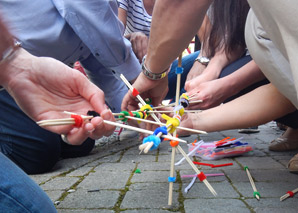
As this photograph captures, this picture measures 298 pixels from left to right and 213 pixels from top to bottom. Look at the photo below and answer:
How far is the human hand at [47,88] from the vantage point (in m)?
1.08

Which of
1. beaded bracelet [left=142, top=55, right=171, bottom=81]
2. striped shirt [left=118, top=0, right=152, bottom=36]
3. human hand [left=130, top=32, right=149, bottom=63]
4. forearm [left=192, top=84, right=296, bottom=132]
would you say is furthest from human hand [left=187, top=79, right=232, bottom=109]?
striped shirt [left=118, top=0, right=152, bottom=36]

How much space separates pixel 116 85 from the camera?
8.71 ft

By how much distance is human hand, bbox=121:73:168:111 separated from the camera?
1430 mm

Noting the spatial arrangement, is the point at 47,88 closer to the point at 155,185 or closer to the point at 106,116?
the point at 106,116

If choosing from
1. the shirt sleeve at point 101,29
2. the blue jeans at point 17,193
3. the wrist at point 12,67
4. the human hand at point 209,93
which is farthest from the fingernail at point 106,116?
the shirt sleeve at point 101,29

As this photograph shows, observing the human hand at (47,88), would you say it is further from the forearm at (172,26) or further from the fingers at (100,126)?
the forearm at (172,26)

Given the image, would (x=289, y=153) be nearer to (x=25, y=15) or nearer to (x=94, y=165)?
(x=94, y=165)

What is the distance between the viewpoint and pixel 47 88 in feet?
3.82

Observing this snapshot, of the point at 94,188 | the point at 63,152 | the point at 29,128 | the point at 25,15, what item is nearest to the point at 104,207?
the point at 94,188

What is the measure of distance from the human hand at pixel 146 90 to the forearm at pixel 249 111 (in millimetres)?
262

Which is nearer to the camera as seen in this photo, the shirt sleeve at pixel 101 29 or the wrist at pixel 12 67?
the wrist at pixel 12 67

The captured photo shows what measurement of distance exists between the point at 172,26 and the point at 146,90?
440mm

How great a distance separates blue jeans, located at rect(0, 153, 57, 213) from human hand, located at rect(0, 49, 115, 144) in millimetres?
319

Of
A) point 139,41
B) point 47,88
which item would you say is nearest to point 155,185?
point 47,88
